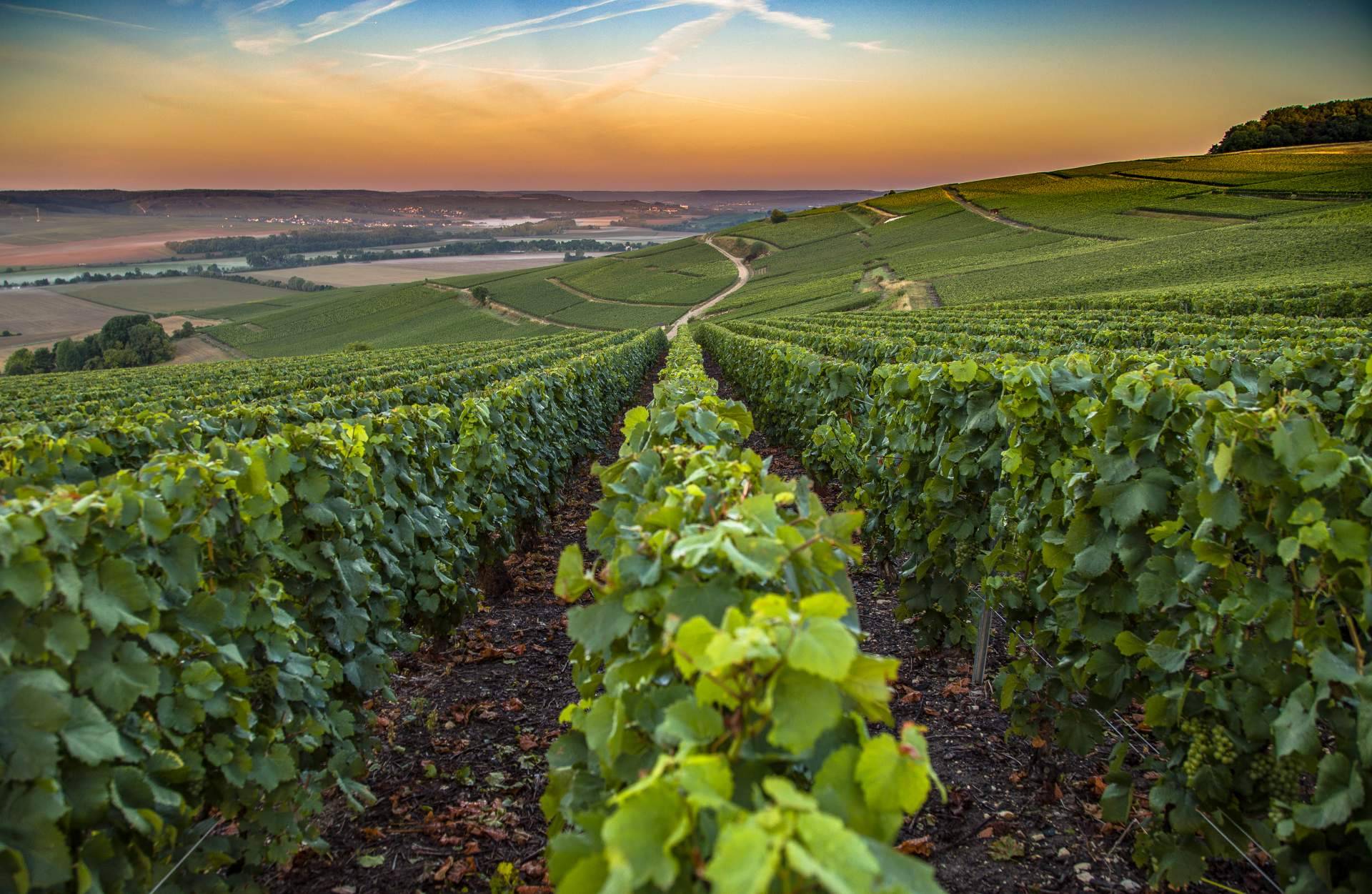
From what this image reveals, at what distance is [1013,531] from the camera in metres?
5.10

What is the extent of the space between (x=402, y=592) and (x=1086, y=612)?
14.6 ft

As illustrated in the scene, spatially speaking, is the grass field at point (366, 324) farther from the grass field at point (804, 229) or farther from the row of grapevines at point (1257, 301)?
the row of grapevines at point (1257, 301)

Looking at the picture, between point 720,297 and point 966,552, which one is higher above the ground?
point 720,297

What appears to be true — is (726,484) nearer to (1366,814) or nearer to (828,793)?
(828,793)

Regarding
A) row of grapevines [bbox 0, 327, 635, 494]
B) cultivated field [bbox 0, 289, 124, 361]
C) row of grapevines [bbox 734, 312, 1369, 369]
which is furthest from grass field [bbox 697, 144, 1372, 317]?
cultivated field [bbox 0, 289, 124, 361]

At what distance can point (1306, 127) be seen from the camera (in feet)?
378

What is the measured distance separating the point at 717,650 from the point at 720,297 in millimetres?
85403

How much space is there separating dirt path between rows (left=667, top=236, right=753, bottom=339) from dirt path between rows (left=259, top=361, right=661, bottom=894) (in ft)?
168

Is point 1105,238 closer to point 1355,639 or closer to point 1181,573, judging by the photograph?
point 1181,573

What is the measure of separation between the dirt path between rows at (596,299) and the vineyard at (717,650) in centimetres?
7572

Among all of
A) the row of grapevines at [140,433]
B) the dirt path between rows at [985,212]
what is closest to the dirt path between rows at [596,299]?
the dirt path between rows at [985,212]

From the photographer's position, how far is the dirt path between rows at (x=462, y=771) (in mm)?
3818

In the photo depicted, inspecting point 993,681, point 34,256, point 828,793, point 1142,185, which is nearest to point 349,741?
point 828,793

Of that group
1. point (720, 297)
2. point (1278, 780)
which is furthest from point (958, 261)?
point (1278, 780)
